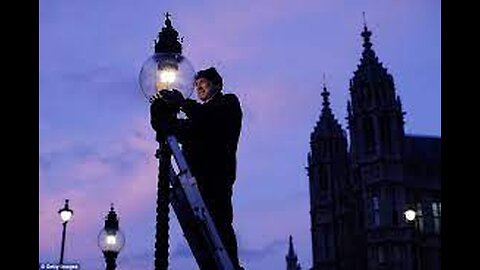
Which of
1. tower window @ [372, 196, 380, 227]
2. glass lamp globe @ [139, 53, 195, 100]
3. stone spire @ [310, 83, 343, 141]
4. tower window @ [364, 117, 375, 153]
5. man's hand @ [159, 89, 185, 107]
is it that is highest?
stone spire @ [310, 83, 343, 141]

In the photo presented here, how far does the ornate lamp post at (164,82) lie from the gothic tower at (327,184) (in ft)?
207

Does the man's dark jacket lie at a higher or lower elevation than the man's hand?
lower

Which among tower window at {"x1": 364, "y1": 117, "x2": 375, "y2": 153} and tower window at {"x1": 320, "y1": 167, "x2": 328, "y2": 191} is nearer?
tower window at {"x1": 364, "y1": 117, "x2": 375, "y2": 153}

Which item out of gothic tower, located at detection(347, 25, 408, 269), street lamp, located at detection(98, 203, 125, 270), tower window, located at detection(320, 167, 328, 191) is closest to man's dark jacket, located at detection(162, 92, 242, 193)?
street lamp, located at detection(98, 203, 125, 270)

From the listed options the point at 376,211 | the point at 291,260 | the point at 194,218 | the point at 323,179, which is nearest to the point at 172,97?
the point at 194,218

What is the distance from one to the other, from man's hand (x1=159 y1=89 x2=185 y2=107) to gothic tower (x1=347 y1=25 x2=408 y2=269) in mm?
55855

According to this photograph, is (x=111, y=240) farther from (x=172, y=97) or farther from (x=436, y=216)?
(x=436, y=216)

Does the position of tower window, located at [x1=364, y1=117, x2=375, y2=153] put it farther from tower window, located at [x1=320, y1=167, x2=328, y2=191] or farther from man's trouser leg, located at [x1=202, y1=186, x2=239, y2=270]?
man's trouser leg, located at [x1=202, y1=186, x2=239, y2=270]

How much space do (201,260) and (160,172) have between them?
3.11ft

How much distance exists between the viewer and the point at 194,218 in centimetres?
662

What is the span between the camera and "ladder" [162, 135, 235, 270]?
6.46 m

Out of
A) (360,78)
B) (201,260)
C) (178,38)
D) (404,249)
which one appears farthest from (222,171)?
(360,78)

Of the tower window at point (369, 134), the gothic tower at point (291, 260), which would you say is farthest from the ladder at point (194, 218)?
the gothic tower at point (291, 260)
